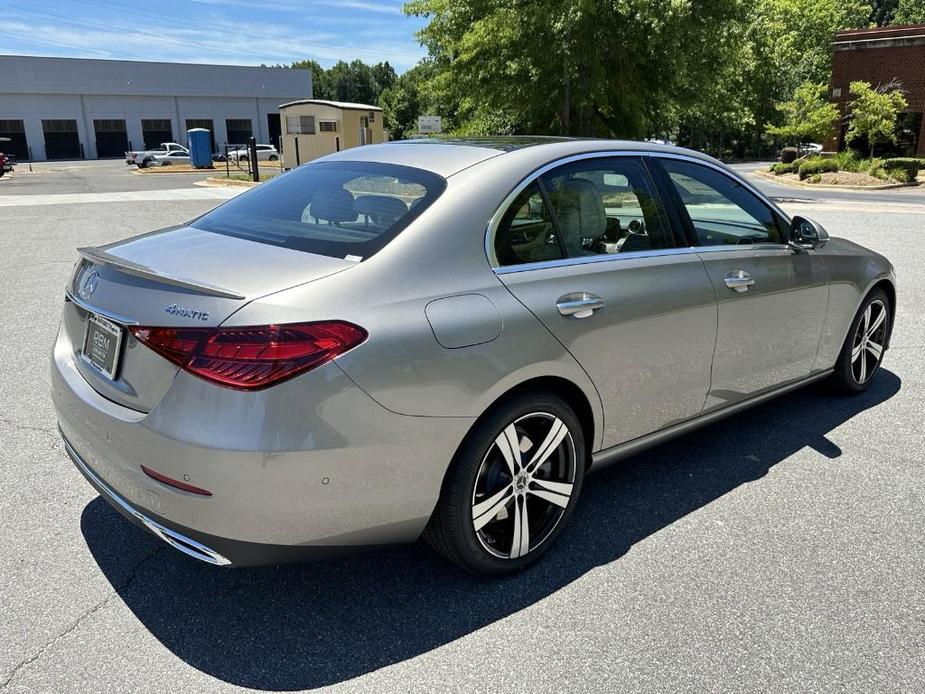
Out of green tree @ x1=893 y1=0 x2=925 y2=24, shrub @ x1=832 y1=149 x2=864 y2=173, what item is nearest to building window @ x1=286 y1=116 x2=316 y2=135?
shrub @ x1=832 y1=149 x2=864 y2=173

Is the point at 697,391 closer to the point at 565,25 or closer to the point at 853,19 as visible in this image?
the point at 565,25

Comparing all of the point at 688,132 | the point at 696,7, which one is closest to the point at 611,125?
the point at 696,7

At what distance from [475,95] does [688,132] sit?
44.7 meters

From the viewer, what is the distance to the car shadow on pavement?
2.49 m

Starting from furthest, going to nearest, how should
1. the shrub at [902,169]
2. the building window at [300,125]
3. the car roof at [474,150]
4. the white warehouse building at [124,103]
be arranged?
the white warehouse building at [124,103] → the building window at [300,125] → the shrub at [902,169] → the car roof at [474,150]

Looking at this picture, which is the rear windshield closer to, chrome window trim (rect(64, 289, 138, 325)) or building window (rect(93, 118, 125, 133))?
chrome window trim (rect(64, 289, 138, 325))

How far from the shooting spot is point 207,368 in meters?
2.25

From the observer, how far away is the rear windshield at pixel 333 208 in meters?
2.73

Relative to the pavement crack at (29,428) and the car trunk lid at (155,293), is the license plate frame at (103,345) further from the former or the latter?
the pavement crack at (29,428)

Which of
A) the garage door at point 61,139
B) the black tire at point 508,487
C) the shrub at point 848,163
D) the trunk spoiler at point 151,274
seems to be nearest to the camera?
the trunk spoiler at point 151,274

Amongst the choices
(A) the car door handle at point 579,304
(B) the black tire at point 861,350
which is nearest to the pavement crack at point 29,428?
(A) the car door handle at point 579,304

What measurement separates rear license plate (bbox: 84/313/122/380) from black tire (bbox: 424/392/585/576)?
1.23 m

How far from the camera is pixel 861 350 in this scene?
16.2ft

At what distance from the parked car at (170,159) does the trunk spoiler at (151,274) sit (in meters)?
48.0
